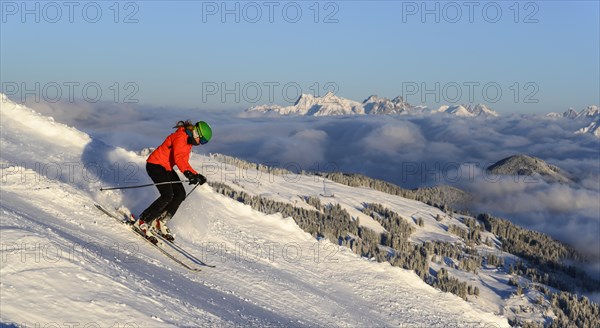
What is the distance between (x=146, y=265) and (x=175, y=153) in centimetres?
324

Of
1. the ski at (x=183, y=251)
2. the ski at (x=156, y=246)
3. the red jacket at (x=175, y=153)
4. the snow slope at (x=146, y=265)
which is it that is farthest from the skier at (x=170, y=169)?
the snow slope at (x=146, y=265)

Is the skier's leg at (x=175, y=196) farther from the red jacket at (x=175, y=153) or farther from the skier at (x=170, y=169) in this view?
the red jacket at (x=175, y=153)

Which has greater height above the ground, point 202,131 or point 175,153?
point 202,131

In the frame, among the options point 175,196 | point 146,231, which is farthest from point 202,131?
point 146,231

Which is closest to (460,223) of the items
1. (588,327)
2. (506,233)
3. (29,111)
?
(506,233)

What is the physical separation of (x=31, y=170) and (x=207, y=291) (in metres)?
8.55

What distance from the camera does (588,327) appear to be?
92.1 m

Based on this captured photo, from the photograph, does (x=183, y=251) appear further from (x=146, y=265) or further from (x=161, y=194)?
(x=146, y=265)

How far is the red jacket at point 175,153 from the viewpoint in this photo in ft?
47.0

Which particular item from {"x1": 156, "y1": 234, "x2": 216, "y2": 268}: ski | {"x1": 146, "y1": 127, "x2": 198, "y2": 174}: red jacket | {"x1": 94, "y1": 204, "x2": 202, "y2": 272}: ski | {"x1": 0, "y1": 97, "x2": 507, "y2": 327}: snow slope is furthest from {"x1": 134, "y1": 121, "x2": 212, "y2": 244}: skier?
{"x1": 0, "y1": 97, "x2": 507, "y2": 327}: snow slope

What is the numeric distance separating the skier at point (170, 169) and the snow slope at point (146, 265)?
777 millimetres

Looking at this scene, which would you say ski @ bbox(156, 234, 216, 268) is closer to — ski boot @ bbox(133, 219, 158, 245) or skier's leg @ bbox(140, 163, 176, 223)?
ski boot @ bbox(133, 219, 158, 245)

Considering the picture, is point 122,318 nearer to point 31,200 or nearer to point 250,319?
point 250,319

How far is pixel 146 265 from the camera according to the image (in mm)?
12750
